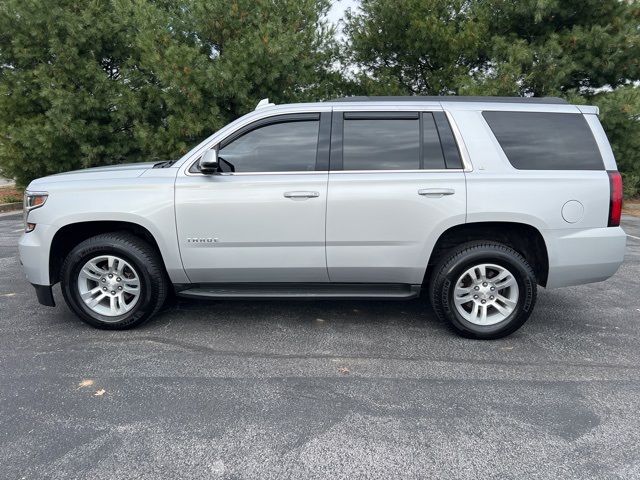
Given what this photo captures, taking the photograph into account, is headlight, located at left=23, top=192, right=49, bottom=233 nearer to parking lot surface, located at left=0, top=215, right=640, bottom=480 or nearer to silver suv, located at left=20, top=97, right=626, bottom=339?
silver suv, located at left=20, top=97, right=626, bottom=339

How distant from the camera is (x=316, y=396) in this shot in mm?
3029

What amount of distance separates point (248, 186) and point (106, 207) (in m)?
1.17

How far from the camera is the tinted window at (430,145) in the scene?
3865mm

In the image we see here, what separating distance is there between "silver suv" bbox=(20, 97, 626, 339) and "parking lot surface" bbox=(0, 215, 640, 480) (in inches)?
15.5

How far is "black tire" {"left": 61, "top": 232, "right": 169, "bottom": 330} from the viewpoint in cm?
395

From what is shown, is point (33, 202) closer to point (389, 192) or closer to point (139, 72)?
point (389, 192)

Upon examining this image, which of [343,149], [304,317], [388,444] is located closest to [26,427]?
[388,444]

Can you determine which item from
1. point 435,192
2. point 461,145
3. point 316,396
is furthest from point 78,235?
point 461,145

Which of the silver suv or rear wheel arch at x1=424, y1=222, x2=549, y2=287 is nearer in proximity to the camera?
the silver suv

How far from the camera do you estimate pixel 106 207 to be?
12.7 feet

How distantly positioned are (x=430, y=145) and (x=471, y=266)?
1041 millimetres

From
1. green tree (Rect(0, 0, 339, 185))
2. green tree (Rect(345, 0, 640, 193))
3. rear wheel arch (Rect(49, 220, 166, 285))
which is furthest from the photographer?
green tree (Rect(345, 0, 640, 193))

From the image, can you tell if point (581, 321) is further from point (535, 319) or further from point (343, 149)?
point (343, 149)

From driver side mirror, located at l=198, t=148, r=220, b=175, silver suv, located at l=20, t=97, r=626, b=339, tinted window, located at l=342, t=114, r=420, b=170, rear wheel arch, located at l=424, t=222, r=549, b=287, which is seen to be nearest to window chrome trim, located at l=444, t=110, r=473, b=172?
silver suv, located at l=20, t=97, r=626, b=339
